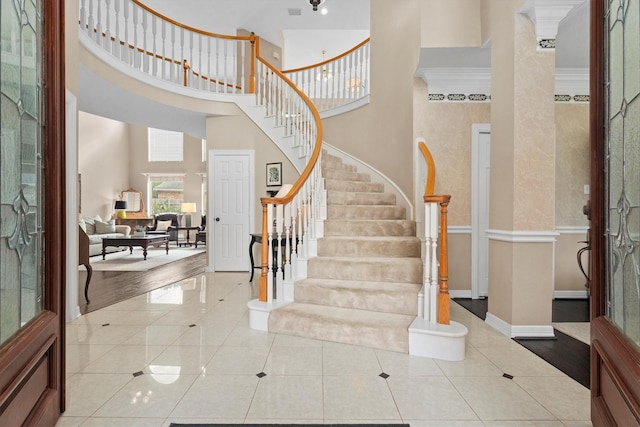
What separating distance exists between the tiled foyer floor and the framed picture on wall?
3127 mm

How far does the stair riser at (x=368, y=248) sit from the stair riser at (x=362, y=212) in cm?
61

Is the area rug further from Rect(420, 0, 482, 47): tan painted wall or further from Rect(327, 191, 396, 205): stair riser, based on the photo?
Rect(420, 0, 482, 47): tan painted wall

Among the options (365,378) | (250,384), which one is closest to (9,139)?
(250,384)

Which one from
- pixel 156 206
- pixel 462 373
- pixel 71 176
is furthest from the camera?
pixel 156 206

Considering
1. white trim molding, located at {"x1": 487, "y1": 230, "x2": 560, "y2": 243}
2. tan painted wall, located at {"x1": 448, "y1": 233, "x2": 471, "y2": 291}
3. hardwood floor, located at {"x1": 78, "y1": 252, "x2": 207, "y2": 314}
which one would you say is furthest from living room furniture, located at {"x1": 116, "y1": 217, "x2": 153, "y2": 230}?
white trim molding, located at {"x1": 487, "y1": 230, "x2": 560, "y2": 243}

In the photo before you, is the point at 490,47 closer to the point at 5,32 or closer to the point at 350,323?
the point at 350,323

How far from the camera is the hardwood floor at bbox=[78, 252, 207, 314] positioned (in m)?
3.93

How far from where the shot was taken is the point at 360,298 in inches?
112

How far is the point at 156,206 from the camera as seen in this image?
39.6ft

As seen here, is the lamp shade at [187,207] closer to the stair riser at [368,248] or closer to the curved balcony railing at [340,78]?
the curved balcony railing at [340,78]

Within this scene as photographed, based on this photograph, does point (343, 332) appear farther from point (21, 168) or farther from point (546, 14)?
point (546, 14)

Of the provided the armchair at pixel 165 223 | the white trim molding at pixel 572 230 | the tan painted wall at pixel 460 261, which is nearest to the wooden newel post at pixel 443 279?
the tan painted wall at pixel 460 261

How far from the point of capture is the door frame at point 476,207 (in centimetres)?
404

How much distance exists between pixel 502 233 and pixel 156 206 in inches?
469
